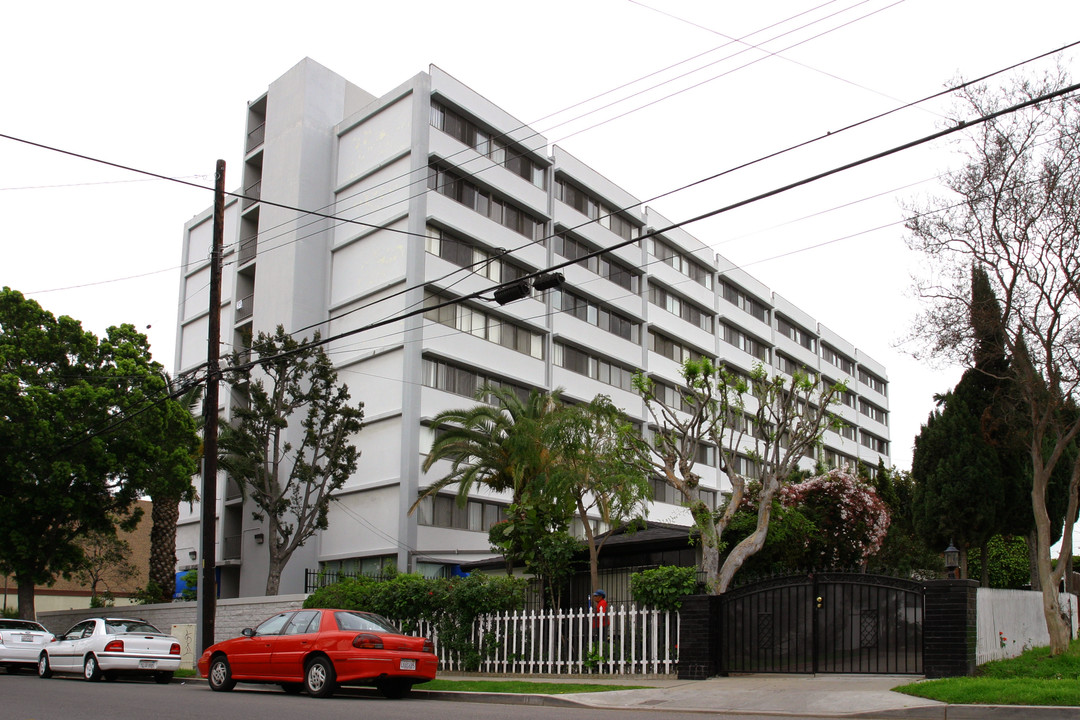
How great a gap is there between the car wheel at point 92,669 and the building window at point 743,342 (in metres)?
44.6

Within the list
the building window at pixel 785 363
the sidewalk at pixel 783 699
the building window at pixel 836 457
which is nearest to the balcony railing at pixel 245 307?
the sidewalk at pixel 783 699

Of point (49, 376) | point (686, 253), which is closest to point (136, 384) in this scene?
point (49, 376)

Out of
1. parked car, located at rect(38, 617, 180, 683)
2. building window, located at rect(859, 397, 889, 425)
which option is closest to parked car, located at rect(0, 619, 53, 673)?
parked car, located at rect(38, 617, 180, 683)

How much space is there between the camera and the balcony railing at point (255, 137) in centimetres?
4569

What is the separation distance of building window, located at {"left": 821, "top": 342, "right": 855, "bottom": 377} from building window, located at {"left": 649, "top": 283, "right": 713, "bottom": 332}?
750 inches

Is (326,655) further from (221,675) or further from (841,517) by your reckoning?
(841,517)

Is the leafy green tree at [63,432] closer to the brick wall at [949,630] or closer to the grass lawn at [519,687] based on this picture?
the grass lawn at [519,687]

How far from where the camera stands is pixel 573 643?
19781 mm

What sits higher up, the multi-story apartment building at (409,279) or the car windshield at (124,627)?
the multi-story apartment building at (409,279)

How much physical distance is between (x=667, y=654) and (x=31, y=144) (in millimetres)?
13143

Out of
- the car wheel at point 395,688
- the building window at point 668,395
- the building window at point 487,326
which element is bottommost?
the car wheel at point 395,688

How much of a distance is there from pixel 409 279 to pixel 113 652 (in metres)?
19.7

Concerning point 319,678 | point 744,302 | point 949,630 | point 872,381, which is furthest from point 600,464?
point 872,381

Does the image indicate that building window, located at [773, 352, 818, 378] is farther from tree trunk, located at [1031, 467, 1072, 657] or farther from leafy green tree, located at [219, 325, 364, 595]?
tree trunk, located at [1031, 467, 1072, 657]
